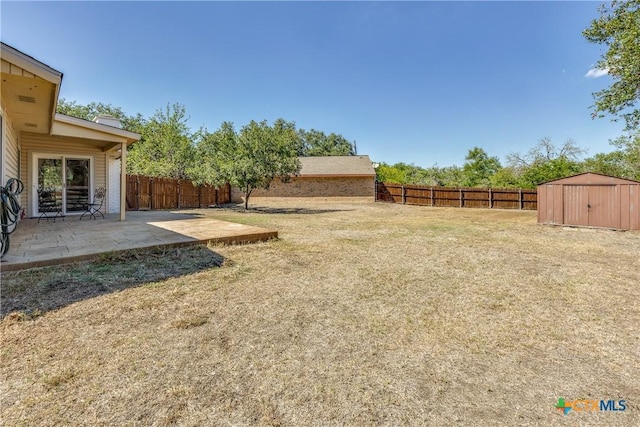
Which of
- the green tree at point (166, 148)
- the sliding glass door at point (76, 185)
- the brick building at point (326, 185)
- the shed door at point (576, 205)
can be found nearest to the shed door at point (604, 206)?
the shed door at point (576, 205)

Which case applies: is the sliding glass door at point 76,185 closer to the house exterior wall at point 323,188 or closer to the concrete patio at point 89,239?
the concrete patio at point 89,239

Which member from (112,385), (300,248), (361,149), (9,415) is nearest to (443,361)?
(112,385)

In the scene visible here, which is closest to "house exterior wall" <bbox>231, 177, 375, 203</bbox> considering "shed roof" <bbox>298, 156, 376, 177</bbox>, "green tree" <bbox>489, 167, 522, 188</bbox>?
"shed roof" <bbox>298, 156, 376, 177</bbox>

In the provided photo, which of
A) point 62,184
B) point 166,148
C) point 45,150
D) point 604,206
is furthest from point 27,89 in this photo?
point 166,148

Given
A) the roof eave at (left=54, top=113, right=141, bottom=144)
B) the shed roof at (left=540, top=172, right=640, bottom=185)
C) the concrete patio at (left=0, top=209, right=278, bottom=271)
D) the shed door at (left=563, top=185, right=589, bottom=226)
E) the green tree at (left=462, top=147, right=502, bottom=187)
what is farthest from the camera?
the green tree at (left=462, top=147, right=502, bottom=187)

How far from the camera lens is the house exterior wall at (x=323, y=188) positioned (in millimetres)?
22406

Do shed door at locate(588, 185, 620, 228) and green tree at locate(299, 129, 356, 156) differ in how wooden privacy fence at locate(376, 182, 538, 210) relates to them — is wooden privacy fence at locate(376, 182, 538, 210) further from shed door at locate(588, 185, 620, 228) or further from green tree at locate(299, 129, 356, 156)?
green tree at locate(299, 129, 356, 156)

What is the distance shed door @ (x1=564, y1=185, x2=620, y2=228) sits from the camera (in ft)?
29.8

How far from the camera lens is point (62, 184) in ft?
31.0

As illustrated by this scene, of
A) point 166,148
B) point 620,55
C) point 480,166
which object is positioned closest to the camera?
point 620,55

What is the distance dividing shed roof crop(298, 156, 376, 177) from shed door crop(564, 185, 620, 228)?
42.4ft

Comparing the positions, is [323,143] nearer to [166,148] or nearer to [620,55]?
[166,148]

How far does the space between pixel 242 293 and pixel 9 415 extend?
6.70 feet

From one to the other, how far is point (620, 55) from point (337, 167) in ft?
52.2
